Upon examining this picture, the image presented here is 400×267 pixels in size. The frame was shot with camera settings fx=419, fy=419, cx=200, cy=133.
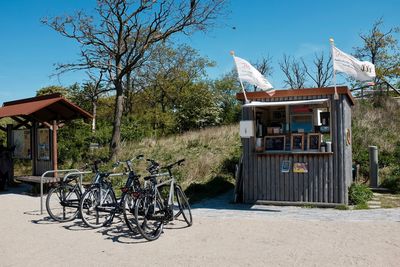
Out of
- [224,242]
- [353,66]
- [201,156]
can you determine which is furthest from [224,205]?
[201,156]

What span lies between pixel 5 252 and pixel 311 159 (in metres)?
6.21

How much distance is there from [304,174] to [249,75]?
2.49 metres

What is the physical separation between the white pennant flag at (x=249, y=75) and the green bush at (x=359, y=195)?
2.89 metres

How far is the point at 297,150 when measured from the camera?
30.7 ft

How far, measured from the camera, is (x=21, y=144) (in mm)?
13469

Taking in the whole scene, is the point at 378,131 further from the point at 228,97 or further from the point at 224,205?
the point at 228,97

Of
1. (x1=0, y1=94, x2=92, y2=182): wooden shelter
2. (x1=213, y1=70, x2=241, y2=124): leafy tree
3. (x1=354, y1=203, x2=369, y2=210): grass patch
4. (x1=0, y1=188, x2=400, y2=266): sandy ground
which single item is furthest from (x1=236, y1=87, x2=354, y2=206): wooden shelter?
(x1=213, y1=70, x2=241, y2=124): leafy tree

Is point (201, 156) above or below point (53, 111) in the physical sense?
below

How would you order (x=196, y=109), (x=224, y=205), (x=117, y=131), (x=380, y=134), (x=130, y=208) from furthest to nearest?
(x=196, y=109), (x=117, y=131), (x=380, y=134), (x=224, y=205), (x=130, y=208)

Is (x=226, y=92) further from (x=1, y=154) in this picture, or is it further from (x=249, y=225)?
(x=249, y=225)

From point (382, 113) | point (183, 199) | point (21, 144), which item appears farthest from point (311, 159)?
point (382, 113)

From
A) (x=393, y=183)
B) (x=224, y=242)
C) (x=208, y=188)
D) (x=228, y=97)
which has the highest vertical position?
(x=228, y=97)

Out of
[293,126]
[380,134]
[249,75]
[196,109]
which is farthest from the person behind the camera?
[196,109]

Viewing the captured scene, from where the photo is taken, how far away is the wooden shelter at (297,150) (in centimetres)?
897
